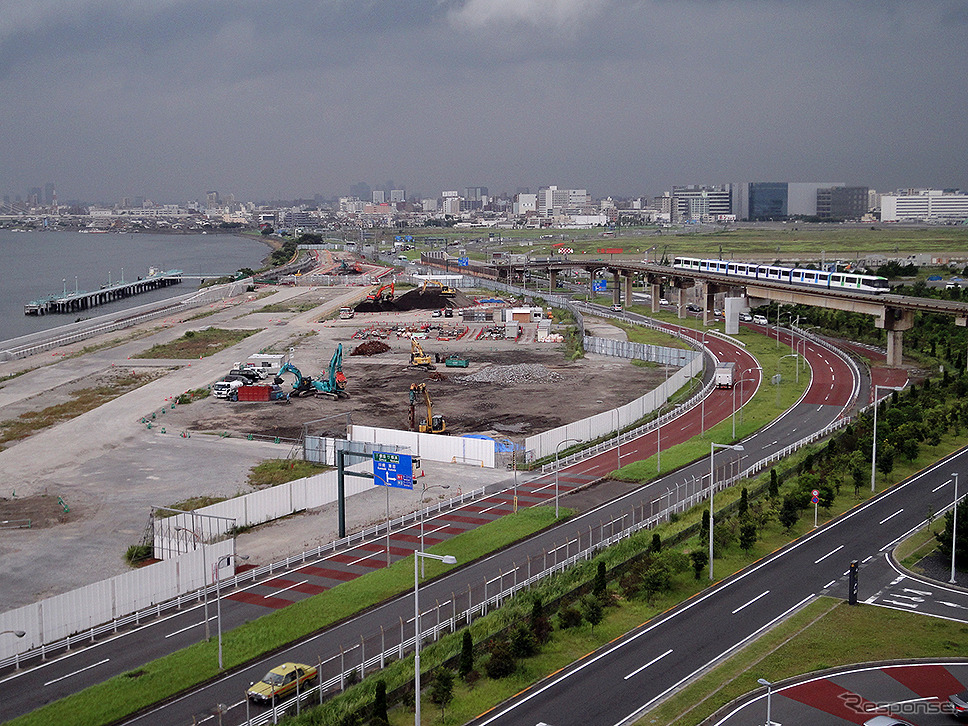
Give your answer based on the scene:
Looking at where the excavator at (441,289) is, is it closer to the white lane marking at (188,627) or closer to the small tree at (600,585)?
the white lane marking at (188,627)

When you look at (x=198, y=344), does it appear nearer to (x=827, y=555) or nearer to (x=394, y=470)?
(x=394, y=470)

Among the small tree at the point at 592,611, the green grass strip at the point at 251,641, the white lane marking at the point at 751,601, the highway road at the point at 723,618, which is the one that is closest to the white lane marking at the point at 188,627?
the green grass strip at the point at 251,641

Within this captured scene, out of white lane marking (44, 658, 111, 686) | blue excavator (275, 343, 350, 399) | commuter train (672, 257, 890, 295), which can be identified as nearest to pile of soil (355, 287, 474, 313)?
commuter train (672, 257, 890, 295)

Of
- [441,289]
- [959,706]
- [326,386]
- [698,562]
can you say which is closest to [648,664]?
[698,562]

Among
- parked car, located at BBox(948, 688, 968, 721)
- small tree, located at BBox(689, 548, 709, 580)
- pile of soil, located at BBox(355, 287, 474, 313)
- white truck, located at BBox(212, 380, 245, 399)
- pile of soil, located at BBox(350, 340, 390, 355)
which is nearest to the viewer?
parked car, located at BBox(948, 688, 968, 721)

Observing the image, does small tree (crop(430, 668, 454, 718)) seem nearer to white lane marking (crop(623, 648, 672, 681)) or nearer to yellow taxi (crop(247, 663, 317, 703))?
yellow taxi (crop(247, 663, 317, 703))
